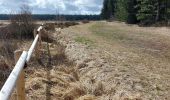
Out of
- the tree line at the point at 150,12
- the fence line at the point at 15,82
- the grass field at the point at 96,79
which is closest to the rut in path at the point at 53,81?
the grass field at the point at 96,79

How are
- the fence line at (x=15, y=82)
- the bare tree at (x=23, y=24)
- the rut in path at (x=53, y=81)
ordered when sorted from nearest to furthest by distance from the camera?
the fence line at (x=15, y=82), the rut in path at (x=53, y=81), the bare tree at (x=23, y=24)

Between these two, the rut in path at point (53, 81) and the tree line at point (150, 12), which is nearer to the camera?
the rut in path at point (53, 81)

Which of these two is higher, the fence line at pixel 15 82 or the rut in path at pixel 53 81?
the fence line at pixel 15 82

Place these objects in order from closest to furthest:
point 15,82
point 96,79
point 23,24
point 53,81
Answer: point 15,82
point 96,79
point 53,81
point 23,24

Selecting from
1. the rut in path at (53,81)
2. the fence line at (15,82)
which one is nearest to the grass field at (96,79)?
the rut in path at (53,81)

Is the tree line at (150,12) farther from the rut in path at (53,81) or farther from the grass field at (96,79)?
the rut in path at (53,81)

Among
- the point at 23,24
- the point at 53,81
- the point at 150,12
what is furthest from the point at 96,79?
the point at 150,12

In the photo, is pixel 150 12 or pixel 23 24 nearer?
pixel 23 24

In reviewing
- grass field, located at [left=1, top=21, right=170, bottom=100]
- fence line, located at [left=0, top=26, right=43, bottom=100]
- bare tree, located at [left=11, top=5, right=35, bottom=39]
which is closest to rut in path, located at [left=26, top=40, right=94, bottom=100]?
grass field, located at [left=1, top=21, right=170, bottom=100]

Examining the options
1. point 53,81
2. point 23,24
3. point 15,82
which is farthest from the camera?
point 23,24

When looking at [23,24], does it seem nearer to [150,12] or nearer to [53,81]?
[53,81]

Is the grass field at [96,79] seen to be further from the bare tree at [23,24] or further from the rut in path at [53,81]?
the bare tree at [23,24]

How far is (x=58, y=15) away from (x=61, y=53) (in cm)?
2855

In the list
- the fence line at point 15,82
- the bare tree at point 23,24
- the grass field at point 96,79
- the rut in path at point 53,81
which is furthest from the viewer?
the bare tree at point 23,24
